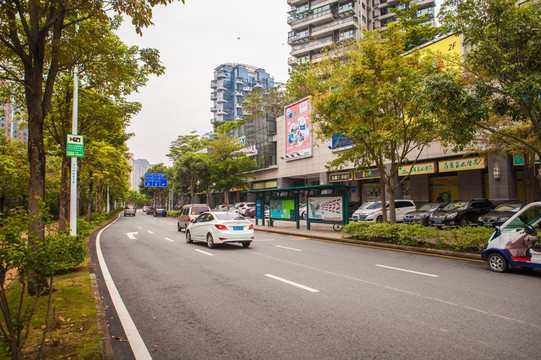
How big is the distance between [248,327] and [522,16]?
1006cm

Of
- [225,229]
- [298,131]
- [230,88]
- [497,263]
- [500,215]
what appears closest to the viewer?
[497,263]

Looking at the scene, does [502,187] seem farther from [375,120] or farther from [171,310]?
[171,310]

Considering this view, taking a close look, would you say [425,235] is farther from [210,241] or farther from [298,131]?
[298,131]

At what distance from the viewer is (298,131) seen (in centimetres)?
4059

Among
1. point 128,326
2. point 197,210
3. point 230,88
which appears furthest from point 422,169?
point 230,88

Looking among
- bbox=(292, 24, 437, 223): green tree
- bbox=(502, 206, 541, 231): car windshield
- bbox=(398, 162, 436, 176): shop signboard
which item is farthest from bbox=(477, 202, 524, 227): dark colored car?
bbox=(502, 206, 541, 231): car windshield

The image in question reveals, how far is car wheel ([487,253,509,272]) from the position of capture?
838 centimetres

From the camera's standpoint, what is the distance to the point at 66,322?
16.6 ft

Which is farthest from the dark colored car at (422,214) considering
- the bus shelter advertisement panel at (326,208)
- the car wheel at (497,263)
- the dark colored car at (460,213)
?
the car wheel at (497,263)

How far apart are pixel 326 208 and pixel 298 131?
21404 mm

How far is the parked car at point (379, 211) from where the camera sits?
2394 cm

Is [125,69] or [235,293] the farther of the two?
[125,69]

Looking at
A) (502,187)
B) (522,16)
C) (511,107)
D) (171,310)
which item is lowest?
(171,310)

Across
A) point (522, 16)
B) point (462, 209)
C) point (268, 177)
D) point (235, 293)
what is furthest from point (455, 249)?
point (268, 177)
